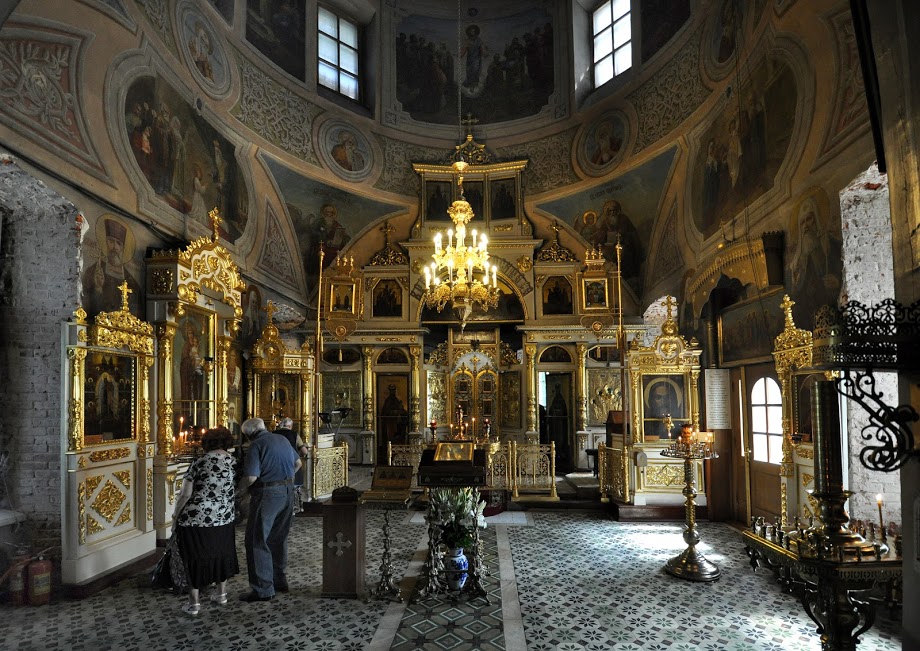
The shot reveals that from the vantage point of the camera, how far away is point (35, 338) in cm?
582

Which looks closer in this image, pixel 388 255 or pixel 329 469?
pixel 329 469

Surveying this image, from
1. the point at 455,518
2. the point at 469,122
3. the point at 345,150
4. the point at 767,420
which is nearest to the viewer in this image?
the point at 455,518

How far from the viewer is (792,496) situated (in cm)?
659

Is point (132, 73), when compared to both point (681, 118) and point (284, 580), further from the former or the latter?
point (681, 118)

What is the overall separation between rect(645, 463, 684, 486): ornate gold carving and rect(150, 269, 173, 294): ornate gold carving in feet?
24.4

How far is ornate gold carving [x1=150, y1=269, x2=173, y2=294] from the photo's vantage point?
7.41 metres

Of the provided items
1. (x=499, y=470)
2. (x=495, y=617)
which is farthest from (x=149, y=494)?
(x=499, y=470)

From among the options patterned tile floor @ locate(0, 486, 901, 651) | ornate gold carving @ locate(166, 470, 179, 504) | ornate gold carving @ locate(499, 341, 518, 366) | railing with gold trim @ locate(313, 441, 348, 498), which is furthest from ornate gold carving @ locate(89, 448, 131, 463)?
ornate gold carving @ locate(499, 341, 518, 366)

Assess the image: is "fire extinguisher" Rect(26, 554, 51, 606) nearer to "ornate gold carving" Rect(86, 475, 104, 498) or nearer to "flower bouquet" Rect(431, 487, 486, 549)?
"ornate gold carving" Rect(86, 475, 104, 498)

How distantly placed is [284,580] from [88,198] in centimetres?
456

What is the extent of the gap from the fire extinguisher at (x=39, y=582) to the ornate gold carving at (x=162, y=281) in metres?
3.33

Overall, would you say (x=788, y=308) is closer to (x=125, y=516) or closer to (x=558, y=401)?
(x=125, y=516)

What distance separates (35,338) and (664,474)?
849 cm

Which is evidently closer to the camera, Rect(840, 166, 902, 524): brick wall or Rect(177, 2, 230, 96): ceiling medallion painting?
Answer: Rect(840, 166, 902, 524): brick wall
